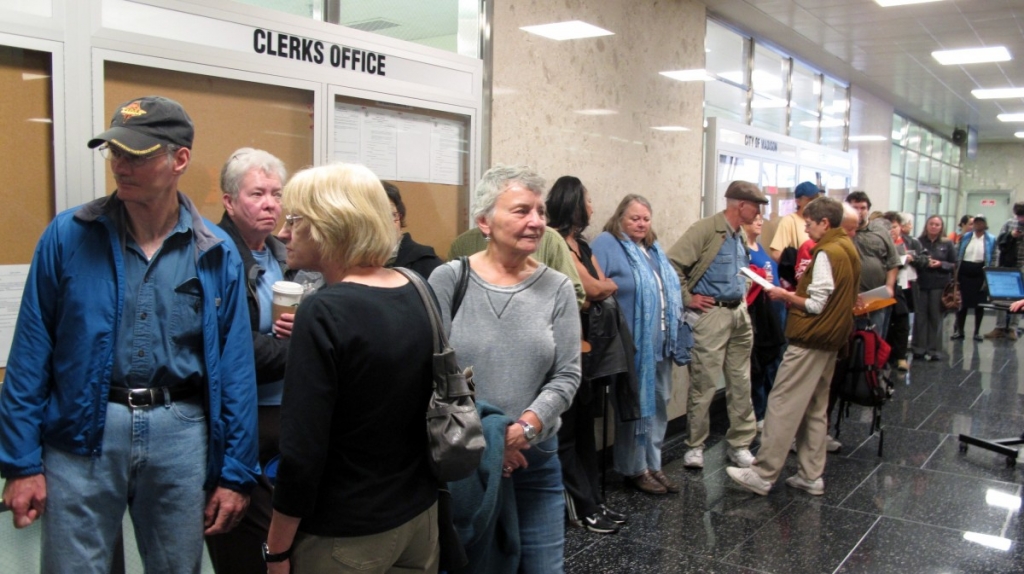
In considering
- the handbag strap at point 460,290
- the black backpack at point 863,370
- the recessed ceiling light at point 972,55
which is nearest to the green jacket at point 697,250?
the black backpack at point 863,370

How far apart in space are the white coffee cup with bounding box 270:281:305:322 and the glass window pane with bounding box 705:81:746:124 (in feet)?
16.2

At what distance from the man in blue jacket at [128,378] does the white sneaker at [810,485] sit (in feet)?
11.5

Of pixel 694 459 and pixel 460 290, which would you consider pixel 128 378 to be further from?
pixel 694 459

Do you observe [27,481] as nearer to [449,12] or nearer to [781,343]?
[449,12]

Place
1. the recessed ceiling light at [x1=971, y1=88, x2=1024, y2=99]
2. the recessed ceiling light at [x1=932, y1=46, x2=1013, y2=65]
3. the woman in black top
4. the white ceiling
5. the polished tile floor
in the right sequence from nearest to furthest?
the woman in black top → the polished tile floor → the white ceiling → the recessed ceiling light at [x1=932, y1=46, x2=1013, y2=65] → the recessed ceiling light at [x1=971, y1=88, x2=1024, y2=99]

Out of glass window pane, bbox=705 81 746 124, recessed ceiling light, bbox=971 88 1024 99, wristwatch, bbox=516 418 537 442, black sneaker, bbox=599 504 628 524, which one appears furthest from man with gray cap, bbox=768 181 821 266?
recessed ceiling light, bbox=971 88 1024 99

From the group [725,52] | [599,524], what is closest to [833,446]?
[599,524]

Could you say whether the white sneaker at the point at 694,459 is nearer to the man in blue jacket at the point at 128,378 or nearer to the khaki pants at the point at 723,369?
the khaki pants at the point at 723,369

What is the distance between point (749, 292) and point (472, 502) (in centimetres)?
392

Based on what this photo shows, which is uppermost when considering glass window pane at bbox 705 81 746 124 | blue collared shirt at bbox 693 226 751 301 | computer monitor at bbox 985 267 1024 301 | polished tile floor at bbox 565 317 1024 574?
glass window pane at bbox 705 81 746 124

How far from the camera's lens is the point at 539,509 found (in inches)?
91.8

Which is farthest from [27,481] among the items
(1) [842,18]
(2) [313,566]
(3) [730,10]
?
(1) [842,18]

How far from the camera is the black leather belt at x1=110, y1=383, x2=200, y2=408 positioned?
1837mm

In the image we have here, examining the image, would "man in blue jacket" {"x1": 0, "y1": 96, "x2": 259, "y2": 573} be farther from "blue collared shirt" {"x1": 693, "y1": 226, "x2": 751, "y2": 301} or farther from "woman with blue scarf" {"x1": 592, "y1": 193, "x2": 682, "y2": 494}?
"blue collared shirt" {"x1": 693, "y1": 226, "x2": 751, "y2": 301}
